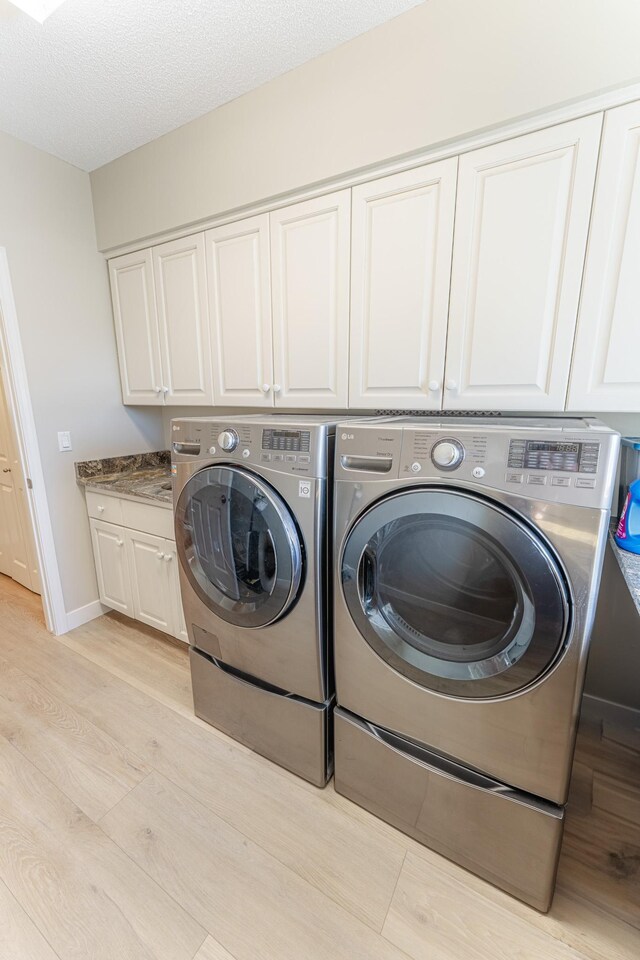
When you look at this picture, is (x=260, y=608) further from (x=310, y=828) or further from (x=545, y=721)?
(x=545, y=721)

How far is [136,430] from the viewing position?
2.52m

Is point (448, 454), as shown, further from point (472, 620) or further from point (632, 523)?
point (632, 523)

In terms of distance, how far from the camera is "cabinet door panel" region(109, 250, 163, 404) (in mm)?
2098

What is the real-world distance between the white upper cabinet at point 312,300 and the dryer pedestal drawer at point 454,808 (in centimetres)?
127

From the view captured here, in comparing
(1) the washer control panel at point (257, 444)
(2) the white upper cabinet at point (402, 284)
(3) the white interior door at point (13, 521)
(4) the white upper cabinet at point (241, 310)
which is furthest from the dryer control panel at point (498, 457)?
(3) the white interior door at point (13, 521)

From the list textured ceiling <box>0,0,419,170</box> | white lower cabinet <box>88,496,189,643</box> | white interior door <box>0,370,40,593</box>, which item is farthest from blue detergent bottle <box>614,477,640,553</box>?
white interior door <box>0,370,40,593</box>

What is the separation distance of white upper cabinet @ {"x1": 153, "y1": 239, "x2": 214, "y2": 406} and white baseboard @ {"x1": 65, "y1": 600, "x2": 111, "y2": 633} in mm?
1401

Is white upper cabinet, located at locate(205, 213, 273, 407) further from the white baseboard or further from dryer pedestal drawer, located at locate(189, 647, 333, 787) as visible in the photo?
the white baseboard

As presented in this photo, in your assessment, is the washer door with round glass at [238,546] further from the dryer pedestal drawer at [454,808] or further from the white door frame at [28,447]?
the white door frame at [28,447]

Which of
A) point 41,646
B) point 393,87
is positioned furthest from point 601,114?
point 41,646

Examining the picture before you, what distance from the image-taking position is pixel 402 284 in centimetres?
142

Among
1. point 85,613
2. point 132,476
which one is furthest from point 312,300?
point 85,613

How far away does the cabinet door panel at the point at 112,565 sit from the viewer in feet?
7.06

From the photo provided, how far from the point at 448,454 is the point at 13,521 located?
3.14 metres
